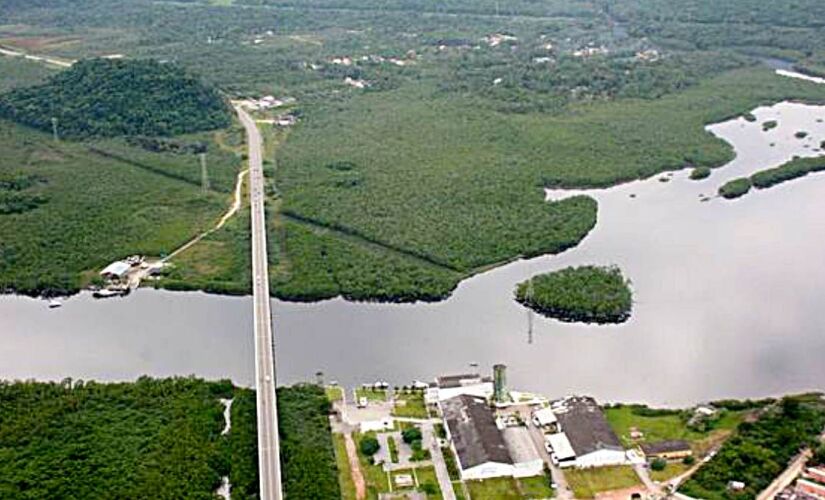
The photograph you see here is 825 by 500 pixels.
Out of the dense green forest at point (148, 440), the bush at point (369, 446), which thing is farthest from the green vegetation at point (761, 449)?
the dense green forest at point (148, 440)

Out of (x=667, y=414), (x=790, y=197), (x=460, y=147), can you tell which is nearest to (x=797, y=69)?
(x=790, y=197)

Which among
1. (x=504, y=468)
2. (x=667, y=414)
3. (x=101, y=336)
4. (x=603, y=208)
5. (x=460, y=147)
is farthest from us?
(x=460, y=147)

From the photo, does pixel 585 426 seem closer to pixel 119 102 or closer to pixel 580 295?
pixel 580 295

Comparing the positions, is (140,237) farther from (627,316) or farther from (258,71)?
(258,71)

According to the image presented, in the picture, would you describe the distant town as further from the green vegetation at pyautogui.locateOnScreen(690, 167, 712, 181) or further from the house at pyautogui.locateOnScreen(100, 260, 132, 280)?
the green vegetation at pyautogui.locateOnScreen(690, 167, 712, 181)

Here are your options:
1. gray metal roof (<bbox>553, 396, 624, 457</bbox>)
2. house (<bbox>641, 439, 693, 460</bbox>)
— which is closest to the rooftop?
gray metal roof (<bbox>553, 396, 624, 457</bbox>)

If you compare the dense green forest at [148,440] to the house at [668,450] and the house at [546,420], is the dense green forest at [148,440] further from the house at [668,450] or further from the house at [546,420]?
the house at [668,450]
